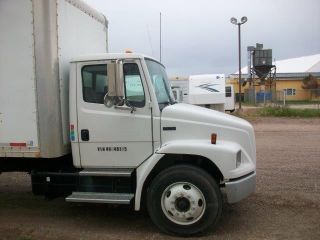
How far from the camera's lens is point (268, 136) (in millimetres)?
18625

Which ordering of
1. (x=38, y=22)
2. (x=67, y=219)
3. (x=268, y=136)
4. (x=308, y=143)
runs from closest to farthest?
(x=38, y=22)
(x=67, y=219)
(x=308, y=143)
(x=268, y=136)

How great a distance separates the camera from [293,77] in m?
76.9

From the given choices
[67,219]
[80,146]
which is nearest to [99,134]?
[80,146]

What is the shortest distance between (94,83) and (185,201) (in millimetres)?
2059

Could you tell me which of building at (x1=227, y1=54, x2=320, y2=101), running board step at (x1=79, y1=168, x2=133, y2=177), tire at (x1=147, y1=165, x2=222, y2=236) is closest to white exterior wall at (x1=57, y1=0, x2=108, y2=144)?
running board step at (x1=79, y1=168, x2=133, y2=177)

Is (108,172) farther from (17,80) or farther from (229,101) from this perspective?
(229,101)

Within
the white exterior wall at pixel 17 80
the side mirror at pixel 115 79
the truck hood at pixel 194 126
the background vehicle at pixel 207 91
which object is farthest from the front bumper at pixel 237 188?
the background vehicle at pixel 207 91

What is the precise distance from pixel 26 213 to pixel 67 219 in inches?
31.6

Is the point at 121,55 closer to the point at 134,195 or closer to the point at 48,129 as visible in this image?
the point at 48,129

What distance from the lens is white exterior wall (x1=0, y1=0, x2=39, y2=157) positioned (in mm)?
6461

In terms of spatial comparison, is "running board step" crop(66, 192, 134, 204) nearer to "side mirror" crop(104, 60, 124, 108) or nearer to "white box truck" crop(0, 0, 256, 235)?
"white box truck" crop(0, 0, 256, 235)

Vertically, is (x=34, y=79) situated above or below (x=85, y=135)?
above

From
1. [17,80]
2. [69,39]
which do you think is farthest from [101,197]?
[69,39]

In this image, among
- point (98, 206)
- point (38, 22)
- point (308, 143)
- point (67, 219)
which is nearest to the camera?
point (38, 22)
